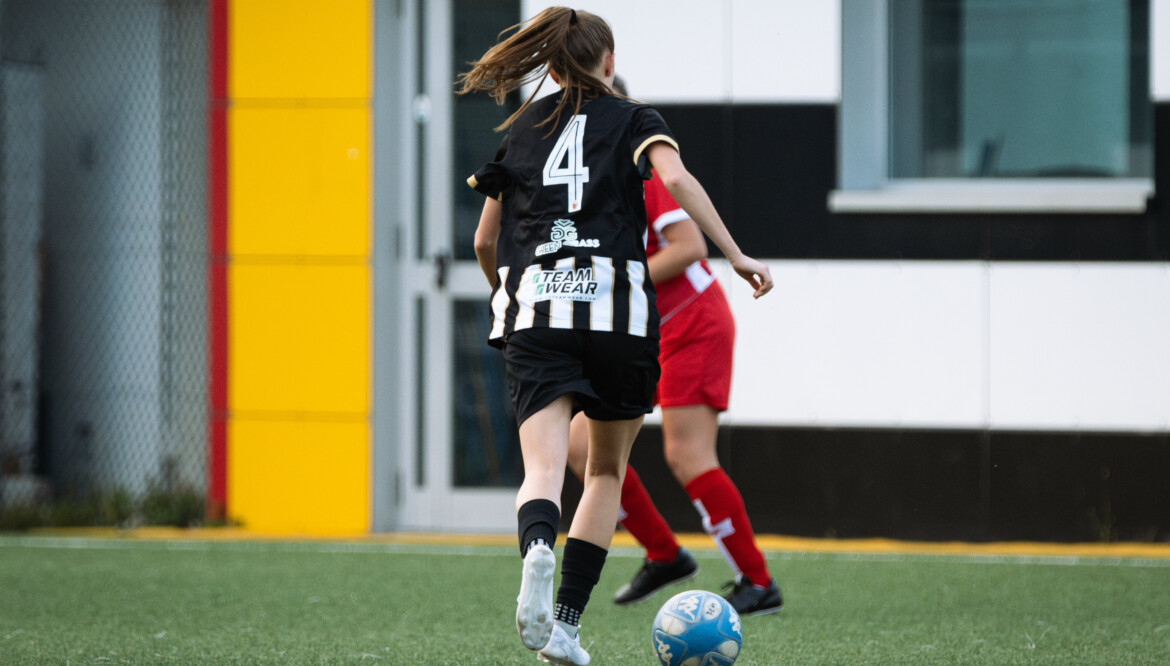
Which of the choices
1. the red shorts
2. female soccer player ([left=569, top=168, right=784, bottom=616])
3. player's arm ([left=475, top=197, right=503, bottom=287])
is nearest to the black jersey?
player's arm ([left=475, top=197, right=503, bottom=287])

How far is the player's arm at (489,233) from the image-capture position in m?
3.01

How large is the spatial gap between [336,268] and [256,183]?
665 millimetres

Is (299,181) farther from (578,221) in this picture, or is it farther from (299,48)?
(578,221)

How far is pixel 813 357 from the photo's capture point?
6473 mm

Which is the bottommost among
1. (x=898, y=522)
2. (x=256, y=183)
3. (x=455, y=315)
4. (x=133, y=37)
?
(x=898, y=522)

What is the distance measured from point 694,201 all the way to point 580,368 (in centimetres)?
45

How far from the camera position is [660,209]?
13.2 ft

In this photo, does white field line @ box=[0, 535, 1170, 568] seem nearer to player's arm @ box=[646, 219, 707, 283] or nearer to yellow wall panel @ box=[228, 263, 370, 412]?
yellow wall panel @ box=[228, 263, 370, 412]

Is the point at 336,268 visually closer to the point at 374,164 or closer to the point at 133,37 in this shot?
the point at 374,164

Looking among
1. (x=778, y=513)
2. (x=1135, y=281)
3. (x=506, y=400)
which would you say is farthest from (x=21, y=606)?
(x=1135, y=281)

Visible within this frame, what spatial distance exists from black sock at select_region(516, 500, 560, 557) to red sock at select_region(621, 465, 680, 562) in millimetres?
1531

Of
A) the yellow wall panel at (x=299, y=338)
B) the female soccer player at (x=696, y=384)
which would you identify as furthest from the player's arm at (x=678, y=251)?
the yellow wall panel at (x=299, y=338)

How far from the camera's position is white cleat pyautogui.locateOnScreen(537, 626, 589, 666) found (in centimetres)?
265

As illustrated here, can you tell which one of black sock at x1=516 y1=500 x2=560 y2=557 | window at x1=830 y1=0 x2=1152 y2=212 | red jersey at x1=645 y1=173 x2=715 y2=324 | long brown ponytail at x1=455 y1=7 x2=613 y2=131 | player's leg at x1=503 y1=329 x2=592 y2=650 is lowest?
black sock at x1=516 y1=500 x2=560 y2=557
